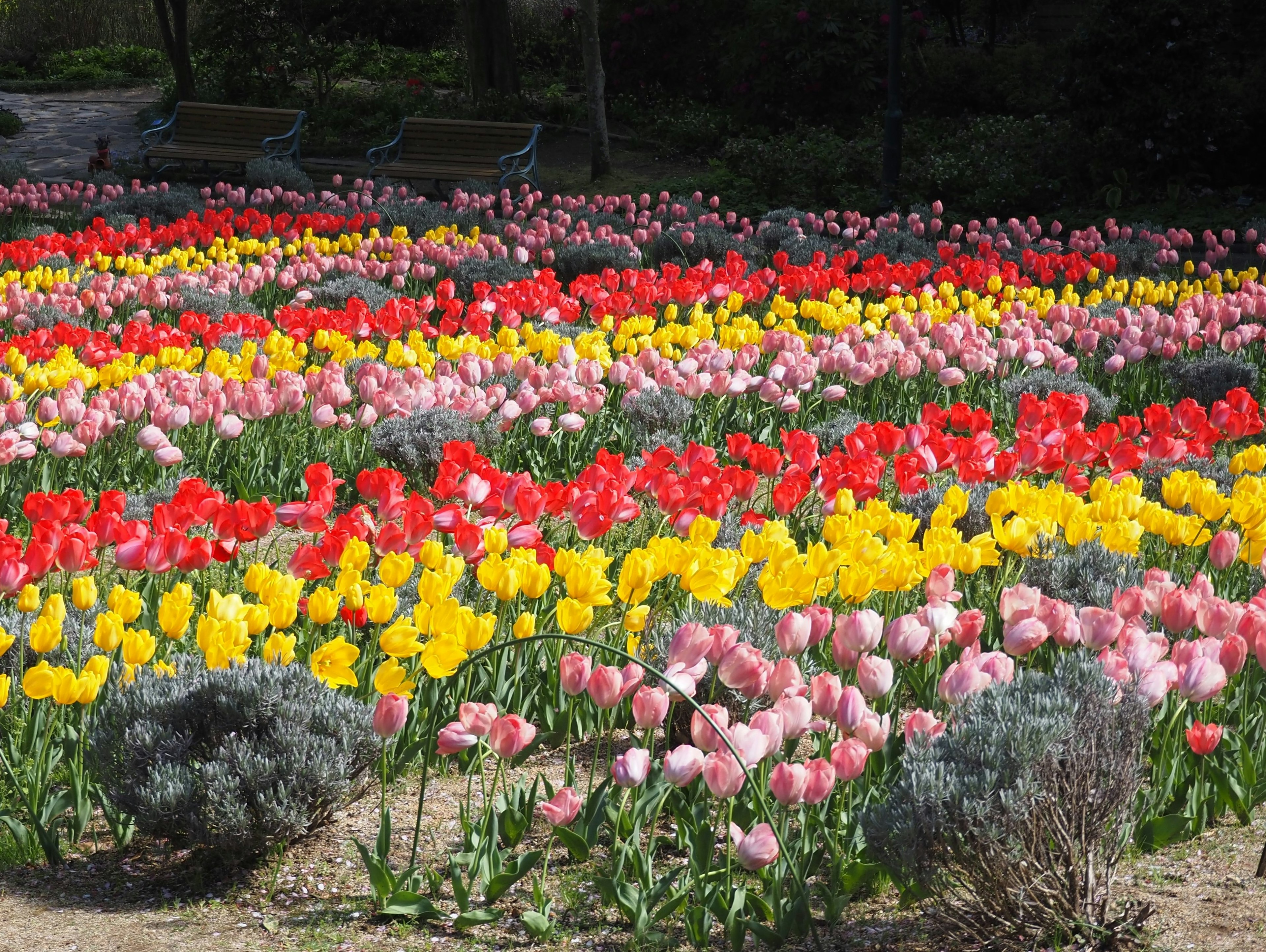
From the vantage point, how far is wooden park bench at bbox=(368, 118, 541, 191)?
46.1 ft

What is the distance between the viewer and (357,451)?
5.81 metres

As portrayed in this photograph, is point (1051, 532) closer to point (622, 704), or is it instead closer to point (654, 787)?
point (622, 704)

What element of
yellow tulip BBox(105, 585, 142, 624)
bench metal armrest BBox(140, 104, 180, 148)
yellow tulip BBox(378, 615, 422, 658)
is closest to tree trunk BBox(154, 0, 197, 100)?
bench metal armrest BBox(140, 104, 180, 148)

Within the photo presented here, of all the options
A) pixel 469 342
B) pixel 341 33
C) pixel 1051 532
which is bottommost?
pixel 1051 532

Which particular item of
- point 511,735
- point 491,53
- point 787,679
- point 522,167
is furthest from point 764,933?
point 491,53

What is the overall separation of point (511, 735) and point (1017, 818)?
89cm

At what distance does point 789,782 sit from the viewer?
89.4 inches

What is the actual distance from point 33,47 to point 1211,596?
3454cm

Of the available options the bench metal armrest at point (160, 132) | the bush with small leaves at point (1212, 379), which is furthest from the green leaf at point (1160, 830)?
the bench metal armrest at point (160, 132)

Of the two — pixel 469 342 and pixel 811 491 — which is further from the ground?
pixel 469 342

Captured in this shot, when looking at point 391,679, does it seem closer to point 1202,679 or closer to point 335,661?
point 335,661

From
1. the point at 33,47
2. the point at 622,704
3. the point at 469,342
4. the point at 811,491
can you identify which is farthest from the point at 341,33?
the point at 622,704

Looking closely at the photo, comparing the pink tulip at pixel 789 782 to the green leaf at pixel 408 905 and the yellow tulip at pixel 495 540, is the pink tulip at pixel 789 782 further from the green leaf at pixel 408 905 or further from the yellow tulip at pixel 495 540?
the yellow tulip at pixel 495 540

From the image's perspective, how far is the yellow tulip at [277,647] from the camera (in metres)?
2.85
